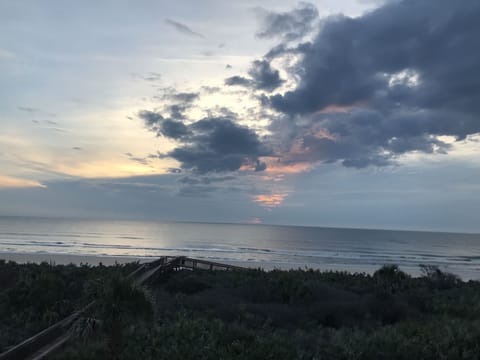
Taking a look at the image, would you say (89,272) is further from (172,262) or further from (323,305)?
(323,305)

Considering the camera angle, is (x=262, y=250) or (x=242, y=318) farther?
(x=262, y=250)

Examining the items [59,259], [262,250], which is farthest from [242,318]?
[262,250]

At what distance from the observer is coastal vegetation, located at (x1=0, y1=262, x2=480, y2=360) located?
848cm

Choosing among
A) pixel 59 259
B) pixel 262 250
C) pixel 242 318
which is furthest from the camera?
pixel 262 250

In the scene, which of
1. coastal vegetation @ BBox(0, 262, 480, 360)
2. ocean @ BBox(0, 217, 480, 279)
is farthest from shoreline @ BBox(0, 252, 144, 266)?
coastal vegetation @ BBox(0, 262, 480, 360)

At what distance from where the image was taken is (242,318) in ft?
45.6

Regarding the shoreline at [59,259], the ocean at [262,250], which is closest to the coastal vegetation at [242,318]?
the shoreline at [59,259]

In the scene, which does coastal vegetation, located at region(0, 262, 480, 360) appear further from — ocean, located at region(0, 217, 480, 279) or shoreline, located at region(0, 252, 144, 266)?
ocean, located at region(0, 217, 480, 279)

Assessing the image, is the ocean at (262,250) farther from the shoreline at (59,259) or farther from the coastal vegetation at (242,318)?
the coastal vegetation at (242,318)

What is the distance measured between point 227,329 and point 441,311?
1051 cm

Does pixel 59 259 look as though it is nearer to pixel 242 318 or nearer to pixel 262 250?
pixel 262 250

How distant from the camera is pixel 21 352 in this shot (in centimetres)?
862

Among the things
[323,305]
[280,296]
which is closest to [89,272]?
[280,296]

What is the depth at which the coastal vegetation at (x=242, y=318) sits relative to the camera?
8.48 meters
